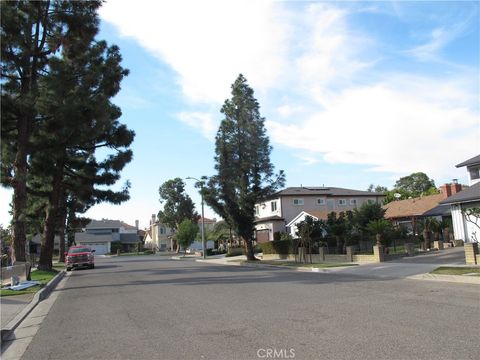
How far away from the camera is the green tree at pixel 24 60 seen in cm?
2397

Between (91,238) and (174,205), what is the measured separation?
1910cm

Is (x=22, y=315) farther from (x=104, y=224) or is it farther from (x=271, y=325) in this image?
(x=104, y=224)

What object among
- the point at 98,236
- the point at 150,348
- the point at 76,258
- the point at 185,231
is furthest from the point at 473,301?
the point at 98,236

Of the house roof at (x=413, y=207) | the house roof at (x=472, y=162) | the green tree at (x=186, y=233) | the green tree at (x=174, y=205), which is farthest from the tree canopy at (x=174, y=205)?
the house roof at (x=472, y=162)

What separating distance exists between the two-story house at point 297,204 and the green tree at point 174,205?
124ft

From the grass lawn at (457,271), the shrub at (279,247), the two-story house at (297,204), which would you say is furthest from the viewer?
the two-story house at (297,204)

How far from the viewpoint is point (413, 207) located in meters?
48.5

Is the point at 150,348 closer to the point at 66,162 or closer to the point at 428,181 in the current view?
the point at 66,162

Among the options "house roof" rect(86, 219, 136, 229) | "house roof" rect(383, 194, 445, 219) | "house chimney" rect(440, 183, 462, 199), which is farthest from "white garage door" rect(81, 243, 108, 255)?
"house chimney" rect(440, 183, 462, 199)

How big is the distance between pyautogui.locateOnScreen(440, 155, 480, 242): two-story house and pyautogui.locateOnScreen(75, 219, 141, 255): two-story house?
7579cm

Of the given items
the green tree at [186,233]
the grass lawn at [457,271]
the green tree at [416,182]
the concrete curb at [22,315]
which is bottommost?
the concrete curb at [22,315]

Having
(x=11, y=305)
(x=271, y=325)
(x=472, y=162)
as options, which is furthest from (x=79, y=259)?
A: (x=271, y=325)

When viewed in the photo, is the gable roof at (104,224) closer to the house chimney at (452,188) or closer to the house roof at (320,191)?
the house roof at (320,191)

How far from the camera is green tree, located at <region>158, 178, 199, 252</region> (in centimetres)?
9169
